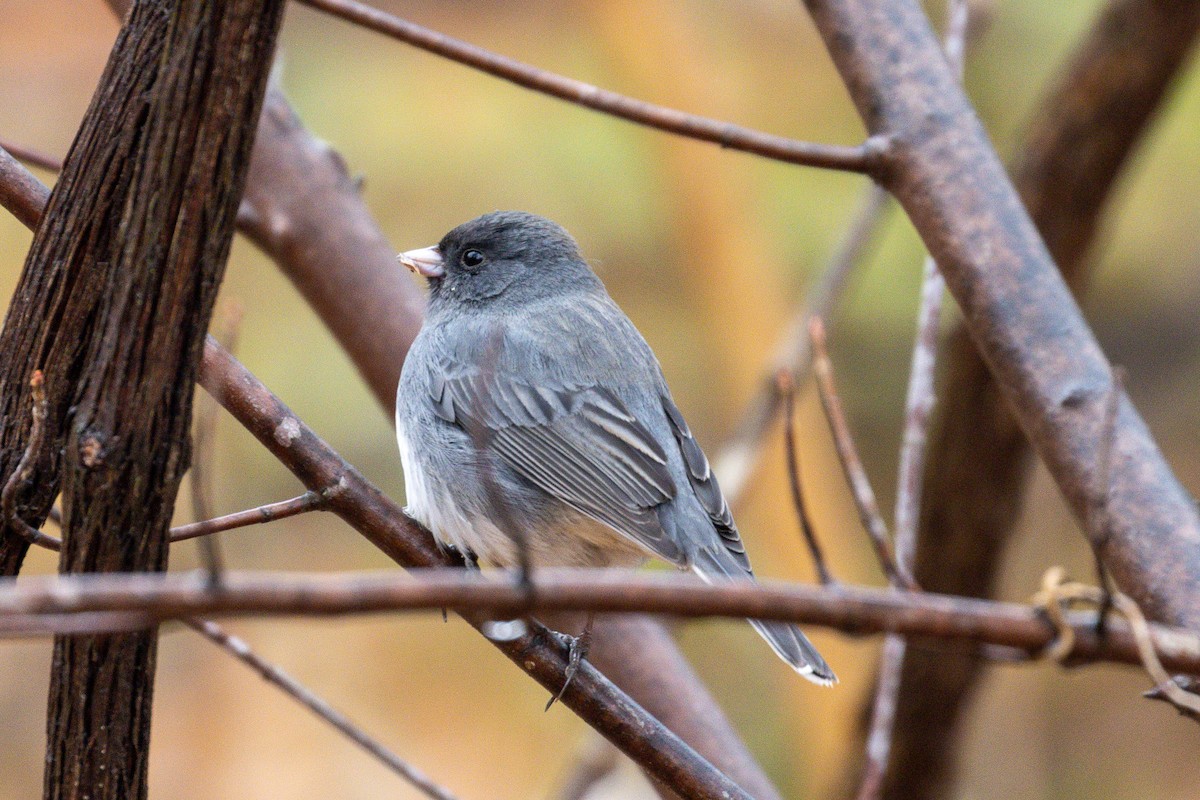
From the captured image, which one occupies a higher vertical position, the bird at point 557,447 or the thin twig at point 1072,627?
the bird at point 557,447

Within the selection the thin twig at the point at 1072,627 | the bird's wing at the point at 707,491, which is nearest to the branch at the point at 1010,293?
the bird's wing at the point at 707,491

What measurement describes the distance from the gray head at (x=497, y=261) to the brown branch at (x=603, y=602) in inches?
70.8

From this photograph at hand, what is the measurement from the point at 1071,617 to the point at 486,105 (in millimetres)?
4715

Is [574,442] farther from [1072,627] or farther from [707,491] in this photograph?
[1072,627]

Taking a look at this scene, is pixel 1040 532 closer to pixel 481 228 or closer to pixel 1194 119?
pixel 1194 119

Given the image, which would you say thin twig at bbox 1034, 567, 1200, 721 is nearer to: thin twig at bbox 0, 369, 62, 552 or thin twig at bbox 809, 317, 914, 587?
thin twig at bbox 809, 317, 914, 587

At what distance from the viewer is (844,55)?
204 centimetres

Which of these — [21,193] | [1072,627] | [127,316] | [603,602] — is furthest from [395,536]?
[1072,627]

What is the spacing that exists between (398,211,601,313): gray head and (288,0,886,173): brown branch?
68cm

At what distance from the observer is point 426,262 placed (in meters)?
Result: 2.57

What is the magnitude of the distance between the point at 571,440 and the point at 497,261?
2.07 feet

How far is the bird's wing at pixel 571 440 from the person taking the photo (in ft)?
6.55

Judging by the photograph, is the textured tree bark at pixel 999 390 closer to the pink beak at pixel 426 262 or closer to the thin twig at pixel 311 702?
the pink beak at pixel 426 262

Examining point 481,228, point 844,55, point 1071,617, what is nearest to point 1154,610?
point 1071,617
